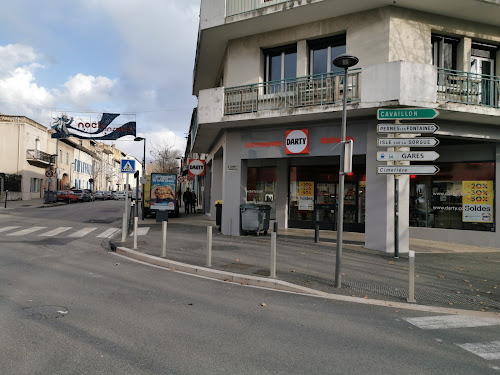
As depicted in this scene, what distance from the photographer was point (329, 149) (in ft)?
39.5

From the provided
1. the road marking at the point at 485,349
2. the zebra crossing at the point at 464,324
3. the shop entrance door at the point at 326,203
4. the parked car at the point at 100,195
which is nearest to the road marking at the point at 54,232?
the shop entrance door at the point at 326,203

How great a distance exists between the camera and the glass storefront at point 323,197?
51.1 ft

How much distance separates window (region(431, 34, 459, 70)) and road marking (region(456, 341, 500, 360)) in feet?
33.4

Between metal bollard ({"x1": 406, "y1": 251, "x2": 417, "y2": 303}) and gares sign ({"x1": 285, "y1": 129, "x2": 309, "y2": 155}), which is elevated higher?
gares sign ({"x1": 285, "y1": 129, "x2": 309, "y2": 155})

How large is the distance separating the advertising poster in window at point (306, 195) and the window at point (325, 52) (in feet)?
18.0

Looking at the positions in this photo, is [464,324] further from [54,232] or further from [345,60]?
[54,232]

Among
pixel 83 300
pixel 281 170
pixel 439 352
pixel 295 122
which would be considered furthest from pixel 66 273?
pixel 281 170

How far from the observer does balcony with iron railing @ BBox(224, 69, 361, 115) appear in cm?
1125

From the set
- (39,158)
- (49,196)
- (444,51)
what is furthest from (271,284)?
(39,158)

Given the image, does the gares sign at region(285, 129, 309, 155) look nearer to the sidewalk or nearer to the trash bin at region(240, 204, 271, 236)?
the trash bin at region(240, 204, 271, 236)

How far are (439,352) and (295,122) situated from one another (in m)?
9.30

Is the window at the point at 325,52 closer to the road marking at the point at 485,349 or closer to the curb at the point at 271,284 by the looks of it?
the curb at the point at 271,284

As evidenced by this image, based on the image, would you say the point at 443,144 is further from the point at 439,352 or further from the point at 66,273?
the point at 66,273

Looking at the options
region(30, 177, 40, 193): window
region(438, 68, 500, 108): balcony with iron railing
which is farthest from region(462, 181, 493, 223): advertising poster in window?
region(30, 177, 40, 193): window
